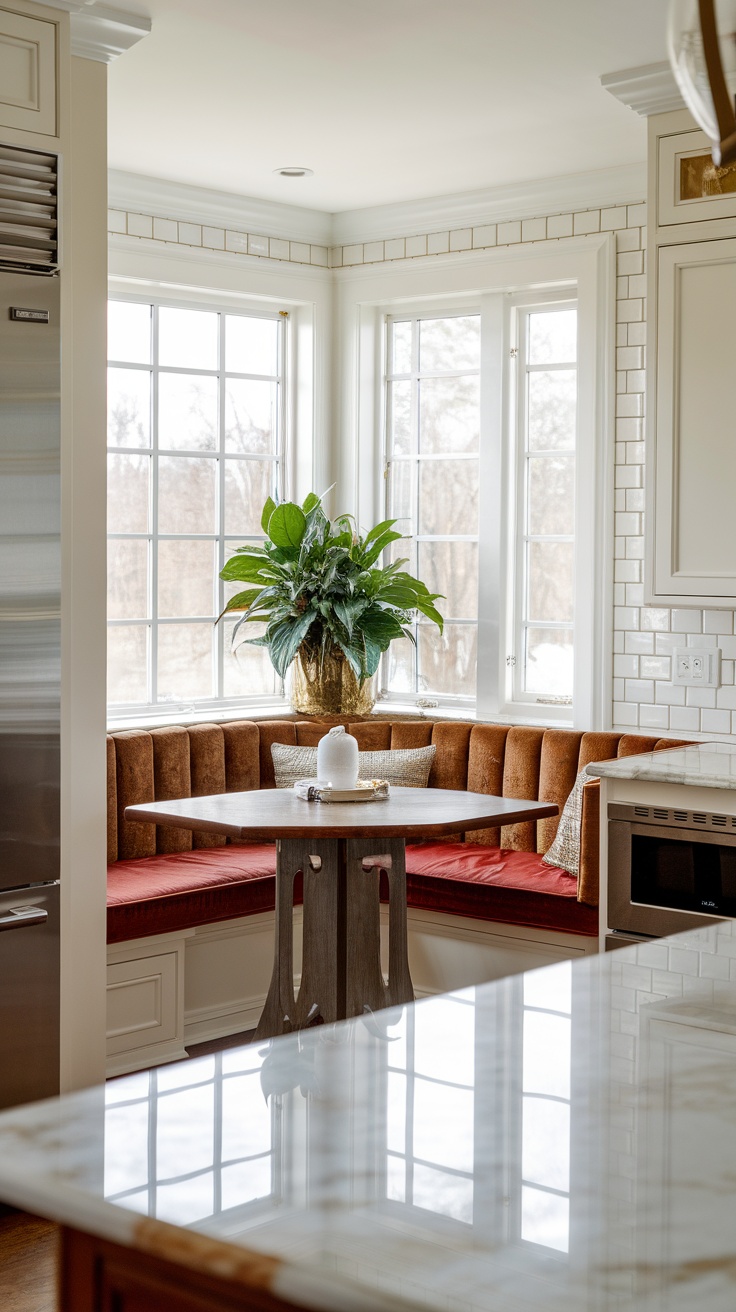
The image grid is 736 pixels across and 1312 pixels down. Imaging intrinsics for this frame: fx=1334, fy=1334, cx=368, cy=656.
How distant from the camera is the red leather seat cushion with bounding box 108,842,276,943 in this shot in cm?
396

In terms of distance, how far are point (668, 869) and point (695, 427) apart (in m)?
1.31

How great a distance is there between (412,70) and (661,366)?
111 centimetres

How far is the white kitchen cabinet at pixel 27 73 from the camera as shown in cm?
310

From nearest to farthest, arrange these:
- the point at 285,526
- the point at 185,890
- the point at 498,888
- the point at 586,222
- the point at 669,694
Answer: the point at 185,890, the point at 498,888, the point at 669,694, the point at 586,222, the point at 285,526

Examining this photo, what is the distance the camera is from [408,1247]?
0.74 meters

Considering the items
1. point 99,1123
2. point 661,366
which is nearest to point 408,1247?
point 99,1123

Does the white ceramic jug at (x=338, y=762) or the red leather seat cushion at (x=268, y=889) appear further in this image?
the red leather seat cushion at (x=268, y=889)

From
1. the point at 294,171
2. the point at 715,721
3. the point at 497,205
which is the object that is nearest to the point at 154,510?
the point at 294,171

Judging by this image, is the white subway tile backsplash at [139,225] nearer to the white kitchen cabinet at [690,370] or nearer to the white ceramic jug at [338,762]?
the white kitchen cabinet at [690,370]

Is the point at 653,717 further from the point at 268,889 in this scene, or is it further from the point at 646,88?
the point at 646,88

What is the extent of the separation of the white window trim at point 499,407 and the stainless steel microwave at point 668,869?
123 cm

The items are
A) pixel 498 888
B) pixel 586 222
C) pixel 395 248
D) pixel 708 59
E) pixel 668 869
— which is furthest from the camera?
pixel 395 248

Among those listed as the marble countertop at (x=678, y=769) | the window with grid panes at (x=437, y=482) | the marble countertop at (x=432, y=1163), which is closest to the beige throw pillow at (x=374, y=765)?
the window with grid panes at (x=437, y=482)

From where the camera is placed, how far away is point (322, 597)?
494 centimetres
